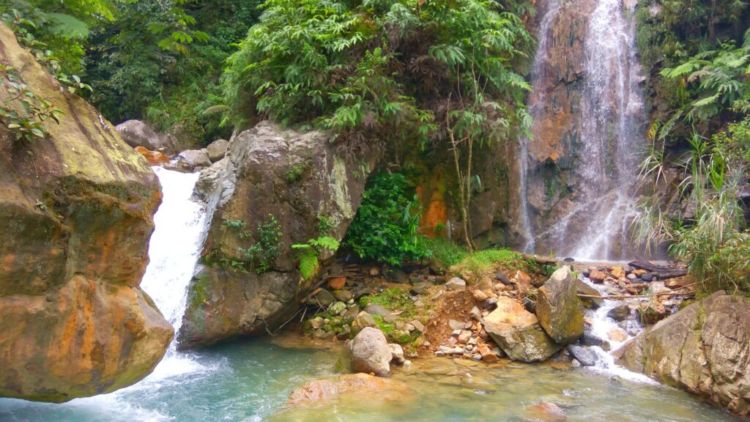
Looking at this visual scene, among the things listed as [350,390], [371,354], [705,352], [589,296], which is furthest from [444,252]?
[705,352]

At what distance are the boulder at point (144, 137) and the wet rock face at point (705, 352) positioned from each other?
1208 centimetres

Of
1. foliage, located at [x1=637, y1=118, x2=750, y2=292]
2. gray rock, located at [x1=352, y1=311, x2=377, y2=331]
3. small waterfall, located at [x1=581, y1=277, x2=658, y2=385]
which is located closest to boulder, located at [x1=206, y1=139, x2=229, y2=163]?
gray rock, located at [x1=352, y1=311, x2=377, y2=331]

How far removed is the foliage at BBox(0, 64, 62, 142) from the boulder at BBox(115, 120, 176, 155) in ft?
33.7

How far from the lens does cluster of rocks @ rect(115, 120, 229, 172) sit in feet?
44.5

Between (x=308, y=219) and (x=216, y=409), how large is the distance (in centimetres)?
335

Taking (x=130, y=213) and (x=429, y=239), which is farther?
(x=429, y=239)

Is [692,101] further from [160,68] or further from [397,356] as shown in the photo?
[160,68]

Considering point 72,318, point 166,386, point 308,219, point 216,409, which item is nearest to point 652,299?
point 308,219

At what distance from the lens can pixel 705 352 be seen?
22.6 ft

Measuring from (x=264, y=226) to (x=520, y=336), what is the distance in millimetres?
4145

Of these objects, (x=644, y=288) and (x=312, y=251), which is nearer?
(x=312, y=251)

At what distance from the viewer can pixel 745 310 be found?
6895mm

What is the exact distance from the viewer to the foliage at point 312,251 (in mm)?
8492

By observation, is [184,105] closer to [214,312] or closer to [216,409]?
[214,312]
